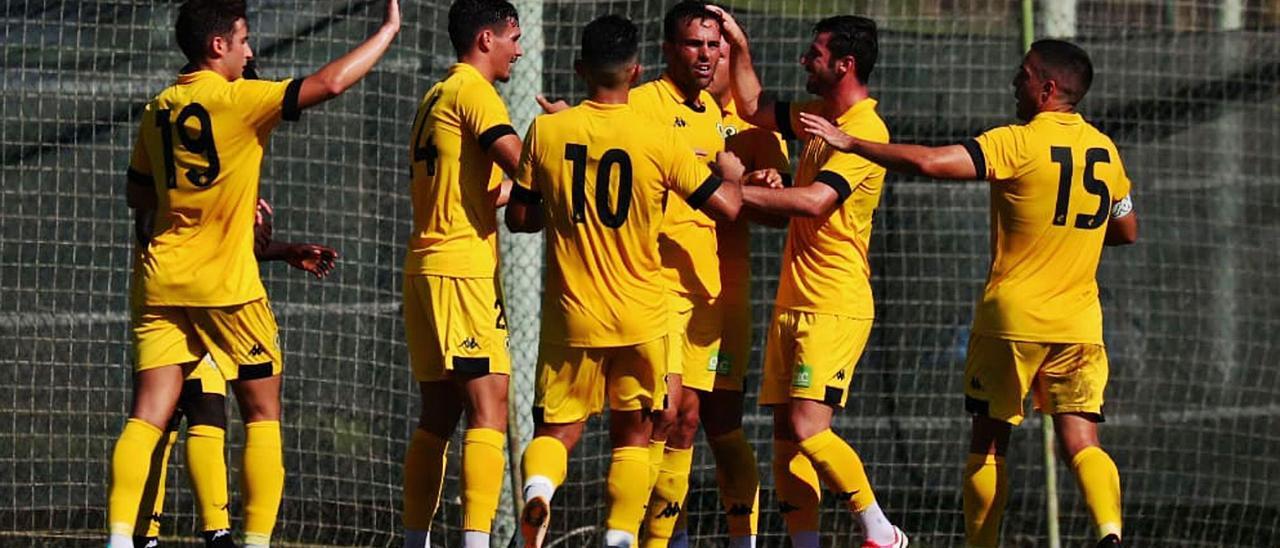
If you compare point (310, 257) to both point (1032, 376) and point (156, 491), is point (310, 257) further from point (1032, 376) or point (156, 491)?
point (1032, 376)

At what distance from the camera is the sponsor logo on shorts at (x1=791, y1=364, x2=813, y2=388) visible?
8.20 m

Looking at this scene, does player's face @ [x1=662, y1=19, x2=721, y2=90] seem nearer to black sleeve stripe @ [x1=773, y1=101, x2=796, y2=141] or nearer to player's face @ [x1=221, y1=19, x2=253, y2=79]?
black sleeve stripe @ [x1=773, y1=101, x2=796, y2=141]

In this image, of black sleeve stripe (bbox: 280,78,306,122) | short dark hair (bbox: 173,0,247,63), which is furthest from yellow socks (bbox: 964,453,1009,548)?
short dark hair (bbox: 173,0,247,63)

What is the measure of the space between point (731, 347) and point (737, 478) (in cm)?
56

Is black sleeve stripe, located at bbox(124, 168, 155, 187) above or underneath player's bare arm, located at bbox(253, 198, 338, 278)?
above

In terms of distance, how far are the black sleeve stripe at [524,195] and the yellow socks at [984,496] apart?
7.15ft

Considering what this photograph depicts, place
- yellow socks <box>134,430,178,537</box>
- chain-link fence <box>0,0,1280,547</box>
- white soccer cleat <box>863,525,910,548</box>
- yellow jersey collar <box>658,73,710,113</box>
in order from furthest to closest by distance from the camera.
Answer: chain-link fence <box>0,0,1280,547</box>, yellow jersey collar <box>658,73,710,113</box>, white soccer cleat <box>863,525,910,548</box>, yellow socks <box>134,430,178,537</box>

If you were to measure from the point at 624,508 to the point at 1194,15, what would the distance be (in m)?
5.38

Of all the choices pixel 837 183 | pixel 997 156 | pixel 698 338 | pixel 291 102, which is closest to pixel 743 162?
pixel 837 183

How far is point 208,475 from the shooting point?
301 inches

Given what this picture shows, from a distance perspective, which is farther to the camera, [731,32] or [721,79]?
[721,79]

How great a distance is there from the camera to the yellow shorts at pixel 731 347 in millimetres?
8523

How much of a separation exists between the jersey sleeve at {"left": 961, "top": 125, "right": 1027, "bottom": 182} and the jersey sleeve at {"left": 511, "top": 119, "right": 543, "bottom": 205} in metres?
1.74

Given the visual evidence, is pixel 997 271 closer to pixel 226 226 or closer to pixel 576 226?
pixel 576 226
